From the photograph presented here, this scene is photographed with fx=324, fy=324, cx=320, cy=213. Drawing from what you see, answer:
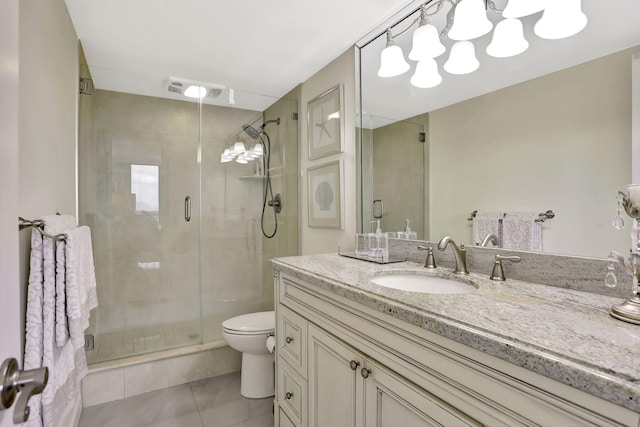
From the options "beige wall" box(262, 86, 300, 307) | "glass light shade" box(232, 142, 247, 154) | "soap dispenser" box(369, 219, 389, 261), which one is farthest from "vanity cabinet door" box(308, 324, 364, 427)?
"glass light shade" box(232, 142, 247, 154)

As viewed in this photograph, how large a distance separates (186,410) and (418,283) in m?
1.67

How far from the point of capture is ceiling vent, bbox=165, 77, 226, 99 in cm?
259

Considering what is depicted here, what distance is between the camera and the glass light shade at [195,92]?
270 cm

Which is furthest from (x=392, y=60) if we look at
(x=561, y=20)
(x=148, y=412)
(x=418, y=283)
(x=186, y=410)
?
(x=148, y=412)

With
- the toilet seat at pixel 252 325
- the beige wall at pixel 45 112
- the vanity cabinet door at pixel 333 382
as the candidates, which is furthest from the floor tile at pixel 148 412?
the beige wall at pixel 45 112

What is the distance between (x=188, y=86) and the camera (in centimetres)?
267

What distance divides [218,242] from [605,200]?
8.67ft

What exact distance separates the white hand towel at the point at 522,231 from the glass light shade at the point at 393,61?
38.3 inches

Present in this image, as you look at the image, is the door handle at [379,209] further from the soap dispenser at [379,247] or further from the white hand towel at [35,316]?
the white hand towel at [35,316]

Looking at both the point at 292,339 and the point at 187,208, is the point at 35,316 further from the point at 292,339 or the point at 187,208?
the point at 187,208

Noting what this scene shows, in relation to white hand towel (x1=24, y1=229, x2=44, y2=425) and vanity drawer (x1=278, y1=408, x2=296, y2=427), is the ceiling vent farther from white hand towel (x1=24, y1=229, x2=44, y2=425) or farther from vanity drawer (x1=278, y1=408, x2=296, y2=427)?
vanity drawer (x1=278, y1=408, x2=296, y2=427)

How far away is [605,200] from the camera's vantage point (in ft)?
3.30

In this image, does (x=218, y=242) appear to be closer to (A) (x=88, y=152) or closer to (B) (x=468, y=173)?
(A) (x=88, y=152)

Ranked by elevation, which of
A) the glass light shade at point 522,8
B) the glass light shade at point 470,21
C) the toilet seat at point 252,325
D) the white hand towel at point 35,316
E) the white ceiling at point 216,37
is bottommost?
the toilet seat at point 252,325
